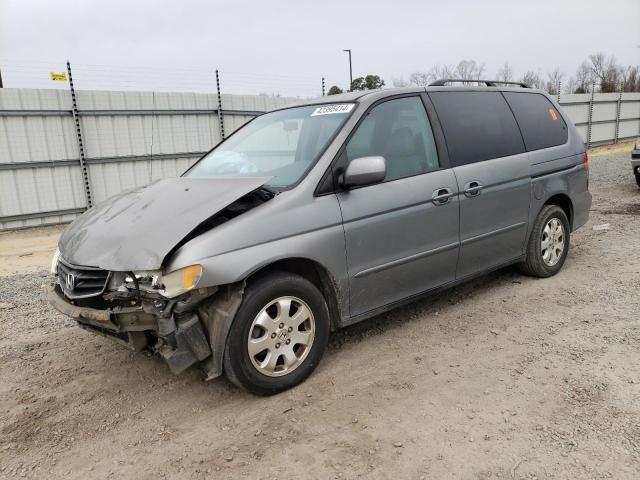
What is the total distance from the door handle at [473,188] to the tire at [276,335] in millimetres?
1623

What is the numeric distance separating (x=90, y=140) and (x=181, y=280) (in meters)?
8.75

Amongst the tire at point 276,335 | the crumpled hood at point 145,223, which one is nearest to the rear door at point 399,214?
the tire at point 276,335

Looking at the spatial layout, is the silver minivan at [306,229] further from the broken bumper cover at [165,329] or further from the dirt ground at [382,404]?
the dirt ground at [382,404]

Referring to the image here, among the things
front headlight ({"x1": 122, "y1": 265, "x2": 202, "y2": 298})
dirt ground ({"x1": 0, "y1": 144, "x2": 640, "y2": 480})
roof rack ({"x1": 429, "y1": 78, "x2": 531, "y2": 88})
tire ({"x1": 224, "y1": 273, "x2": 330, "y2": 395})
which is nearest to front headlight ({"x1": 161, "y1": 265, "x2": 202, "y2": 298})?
front headlight ({"x1": 122, "y1": 265, "x2": 202, "y2": 298})

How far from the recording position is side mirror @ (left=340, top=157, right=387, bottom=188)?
10.7 ft

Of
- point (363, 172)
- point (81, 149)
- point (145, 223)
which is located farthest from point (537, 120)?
point (81, 149)

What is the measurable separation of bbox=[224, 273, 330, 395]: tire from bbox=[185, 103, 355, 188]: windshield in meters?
0.73

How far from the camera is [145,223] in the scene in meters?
3.01

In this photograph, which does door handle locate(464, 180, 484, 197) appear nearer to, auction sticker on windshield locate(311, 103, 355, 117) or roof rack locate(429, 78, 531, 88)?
roof rack locate(429, 78, 531, 88)

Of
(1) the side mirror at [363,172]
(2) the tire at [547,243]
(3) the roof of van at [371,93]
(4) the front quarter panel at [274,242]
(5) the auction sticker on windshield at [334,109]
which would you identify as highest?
(3) the roof of van at [371,93]

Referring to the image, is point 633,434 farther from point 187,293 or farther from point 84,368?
point 84,368

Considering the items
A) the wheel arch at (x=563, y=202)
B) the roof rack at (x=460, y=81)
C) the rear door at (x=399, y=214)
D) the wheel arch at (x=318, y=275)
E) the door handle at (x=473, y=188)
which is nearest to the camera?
the wheel arch at (x=318, y=275)

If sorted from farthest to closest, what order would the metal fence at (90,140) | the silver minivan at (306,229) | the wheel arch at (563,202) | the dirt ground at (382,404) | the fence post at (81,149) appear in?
the fence post at (81,149) < the metal fence at (90,140) < the wheel arch at (563,202) < the silver minivan at (306,229) < the dirt ground at (382,404)

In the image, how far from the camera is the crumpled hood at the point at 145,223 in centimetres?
279
